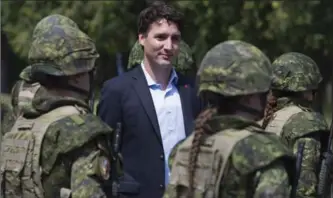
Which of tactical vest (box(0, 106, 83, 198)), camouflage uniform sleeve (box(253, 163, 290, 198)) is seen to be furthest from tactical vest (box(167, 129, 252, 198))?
tactical vest (box(0, 106, 83, 198))

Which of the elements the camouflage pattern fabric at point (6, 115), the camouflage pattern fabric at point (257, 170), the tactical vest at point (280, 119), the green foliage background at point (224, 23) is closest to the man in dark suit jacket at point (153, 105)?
the tactical vest at point (280, 119)

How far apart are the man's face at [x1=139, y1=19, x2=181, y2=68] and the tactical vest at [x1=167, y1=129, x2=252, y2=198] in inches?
58.1

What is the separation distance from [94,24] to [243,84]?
1631 centimetres

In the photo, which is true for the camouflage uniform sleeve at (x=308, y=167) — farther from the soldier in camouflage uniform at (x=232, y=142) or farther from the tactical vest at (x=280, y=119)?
the soldier in camouflage uniform at (x=232, y=142)

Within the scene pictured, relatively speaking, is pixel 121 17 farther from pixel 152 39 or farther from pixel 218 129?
pixel 218 129

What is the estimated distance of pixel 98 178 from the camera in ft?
20.0

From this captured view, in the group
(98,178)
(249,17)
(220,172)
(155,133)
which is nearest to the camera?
(220,172)

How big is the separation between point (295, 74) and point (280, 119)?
387mm

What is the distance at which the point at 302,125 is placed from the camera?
7484 mm

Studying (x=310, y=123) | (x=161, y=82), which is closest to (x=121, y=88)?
(x=161, y=82)

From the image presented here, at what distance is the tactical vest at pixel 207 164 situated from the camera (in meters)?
5.59

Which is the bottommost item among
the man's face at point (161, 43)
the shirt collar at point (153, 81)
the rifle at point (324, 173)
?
the rifle at point (324, 173)

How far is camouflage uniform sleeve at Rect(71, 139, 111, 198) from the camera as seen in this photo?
19.7 feet

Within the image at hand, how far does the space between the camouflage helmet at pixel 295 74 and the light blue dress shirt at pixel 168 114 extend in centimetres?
89
